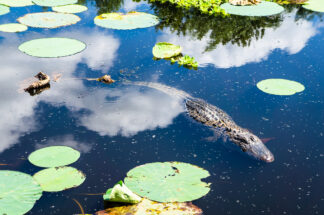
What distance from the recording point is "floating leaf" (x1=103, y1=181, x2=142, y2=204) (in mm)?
2580

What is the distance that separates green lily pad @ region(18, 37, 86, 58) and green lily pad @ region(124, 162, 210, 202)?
285 centimetres

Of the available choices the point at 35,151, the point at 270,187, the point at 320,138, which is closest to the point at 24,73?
the point at 35,151

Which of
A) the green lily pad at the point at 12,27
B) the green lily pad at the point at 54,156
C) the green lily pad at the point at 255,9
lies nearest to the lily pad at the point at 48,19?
the green lily pad at the point at 12,27

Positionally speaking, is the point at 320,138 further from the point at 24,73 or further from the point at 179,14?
the point at 179,14

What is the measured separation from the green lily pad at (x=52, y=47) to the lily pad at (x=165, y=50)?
44.9 inches

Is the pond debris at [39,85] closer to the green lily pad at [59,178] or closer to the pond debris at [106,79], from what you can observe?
the pond debris at [106,79]

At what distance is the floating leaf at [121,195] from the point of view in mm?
2580

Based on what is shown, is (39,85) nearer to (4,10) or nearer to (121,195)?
(121,195)

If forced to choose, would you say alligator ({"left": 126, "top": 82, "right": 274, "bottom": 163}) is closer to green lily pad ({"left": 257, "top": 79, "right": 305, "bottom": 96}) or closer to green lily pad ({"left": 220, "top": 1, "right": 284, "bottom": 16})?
green lily pad ({"left": 257, "top": 79, "right": 305, "bottom": 96})

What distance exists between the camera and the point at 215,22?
6.54 m

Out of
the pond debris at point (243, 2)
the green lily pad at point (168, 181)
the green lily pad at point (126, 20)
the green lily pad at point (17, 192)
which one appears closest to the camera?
the green lily pad at point (17, 192)

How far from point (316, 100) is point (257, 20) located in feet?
10.00

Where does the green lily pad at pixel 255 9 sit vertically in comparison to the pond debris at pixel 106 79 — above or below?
above

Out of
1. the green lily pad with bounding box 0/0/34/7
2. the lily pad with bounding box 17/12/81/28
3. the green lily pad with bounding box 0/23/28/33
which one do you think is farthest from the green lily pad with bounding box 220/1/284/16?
the green lily pad with bounding box 0/0/34/7
